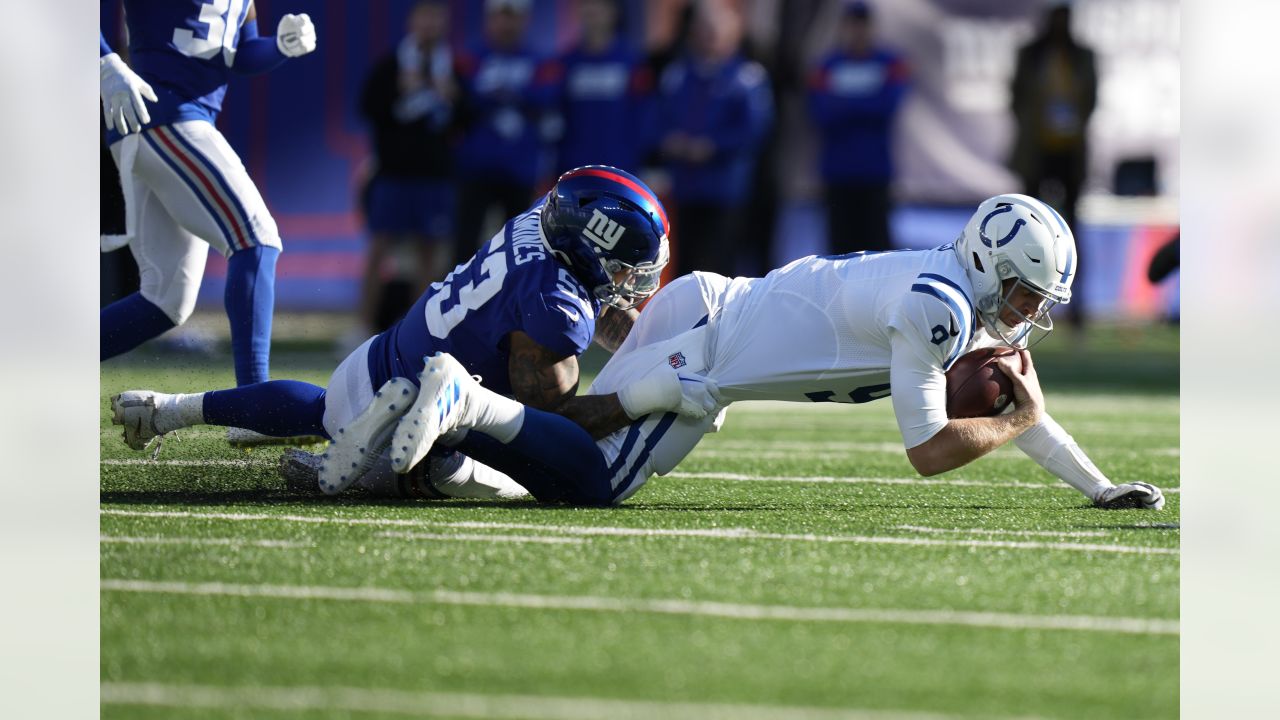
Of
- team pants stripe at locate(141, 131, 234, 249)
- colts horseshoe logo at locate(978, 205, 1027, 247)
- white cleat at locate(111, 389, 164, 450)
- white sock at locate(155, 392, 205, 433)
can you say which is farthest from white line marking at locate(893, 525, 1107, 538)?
team pants stripe at locate(141, 131, 234, 249)

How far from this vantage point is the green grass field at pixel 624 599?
93.0 inches

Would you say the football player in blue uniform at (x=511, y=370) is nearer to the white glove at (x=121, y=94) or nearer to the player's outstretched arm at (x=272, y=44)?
the white glove at (x=121, y=94)

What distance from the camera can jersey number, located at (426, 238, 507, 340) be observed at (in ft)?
12.6

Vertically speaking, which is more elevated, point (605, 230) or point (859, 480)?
point (605, 230)

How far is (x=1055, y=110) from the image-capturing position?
10.9m

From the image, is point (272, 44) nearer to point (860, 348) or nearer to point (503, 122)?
point (860, 348)

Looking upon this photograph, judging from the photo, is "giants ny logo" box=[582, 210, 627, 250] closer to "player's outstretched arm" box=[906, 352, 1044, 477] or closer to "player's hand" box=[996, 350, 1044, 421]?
"player's outstretched arm" box=[906, 352, 1044, 477]

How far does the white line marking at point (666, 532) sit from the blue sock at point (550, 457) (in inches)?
7.7

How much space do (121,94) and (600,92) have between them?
5.36m

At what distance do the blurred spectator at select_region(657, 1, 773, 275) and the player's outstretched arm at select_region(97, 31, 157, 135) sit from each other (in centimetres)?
503

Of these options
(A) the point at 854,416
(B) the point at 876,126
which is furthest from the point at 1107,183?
(A) the point at 854,416

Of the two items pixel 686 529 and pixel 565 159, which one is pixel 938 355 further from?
pixel 565 159

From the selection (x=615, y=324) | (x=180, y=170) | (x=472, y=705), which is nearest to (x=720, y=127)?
(x=615, y=324)

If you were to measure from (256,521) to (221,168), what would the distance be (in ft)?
4.56
